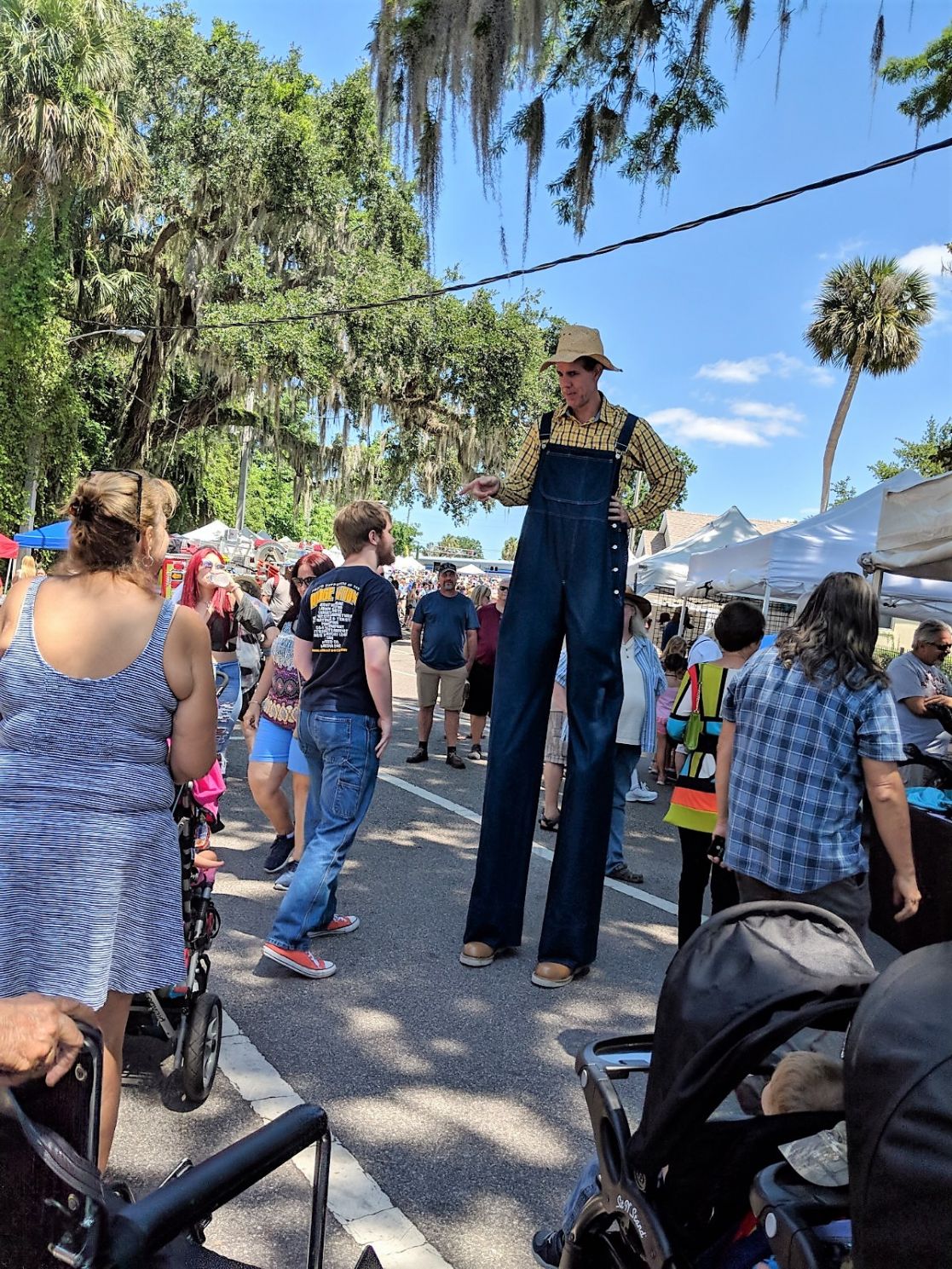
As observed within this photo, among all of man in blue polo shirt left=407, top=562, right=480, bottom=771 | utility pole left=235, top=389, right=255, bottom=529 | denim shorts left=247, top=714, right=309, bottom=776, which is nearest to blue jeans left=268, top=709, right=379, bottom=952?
denim shorts left=247, top=714, right=309, bottom=776

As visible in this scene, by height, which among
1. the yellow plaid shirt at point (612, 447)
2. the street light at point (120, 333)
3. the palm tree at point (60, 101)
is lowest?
the yellow plaid shirt at point (612, 447)

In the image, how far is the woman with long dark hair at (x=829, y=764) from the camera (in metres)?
3.38

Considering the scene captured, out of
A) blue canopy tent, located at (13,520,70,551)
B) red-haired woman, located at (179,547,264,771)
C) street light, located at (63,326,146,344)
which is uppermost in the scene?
street light, located at (63,326,146,344)

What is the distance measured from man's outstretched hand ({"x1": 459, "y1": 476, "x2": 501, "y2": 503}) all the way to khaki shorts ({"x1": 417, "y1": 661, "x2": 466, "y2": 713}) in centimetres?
589

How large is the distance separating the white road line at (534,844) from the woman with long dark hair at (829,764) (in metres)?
2.51

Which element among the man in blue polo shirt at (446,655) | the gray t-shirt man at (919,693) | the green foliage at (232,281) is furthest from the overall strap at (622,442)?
the green foliage at (232,281)

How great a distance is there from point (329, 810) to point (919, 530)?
4365 mm

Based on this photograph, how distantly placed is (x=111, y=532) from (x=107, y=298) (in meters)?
24.8

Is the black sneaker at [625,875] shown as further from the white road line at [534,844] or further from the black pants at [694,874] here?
the black pants at [694,874]

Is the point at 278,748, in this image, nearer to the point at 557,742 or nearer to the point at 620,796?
the point at 620,796

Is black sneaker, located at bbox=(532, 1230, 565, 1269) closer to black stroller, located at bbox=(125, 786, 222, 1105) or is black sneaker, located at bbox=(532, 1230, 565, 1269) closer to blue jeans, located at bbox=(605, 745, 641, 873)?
black stroller, located at bbox=(125, 786, 222, 1105)

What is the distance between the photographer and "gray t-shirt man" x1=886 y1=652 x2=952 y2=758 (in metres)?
7.39

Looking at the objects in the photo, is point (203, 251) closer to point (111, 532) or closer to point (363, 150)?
point (363, 150)

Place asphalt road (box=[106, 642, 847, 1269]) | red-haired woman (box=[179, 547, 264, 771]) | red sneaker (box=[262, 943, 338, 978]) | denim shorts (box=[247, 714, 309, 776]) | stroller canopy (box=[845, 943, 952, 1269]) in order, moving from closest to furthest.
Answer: stroller canopy (box=[845, 943, 952, 1269])
asphalt road (box=[106, 642, 847, 1269])
red sneaker (box=[262, 943, 338, 978])
red-haired woman (box=[179, 547, 264, 771])
denim shorts (box=[247, 714, 309, 776])
